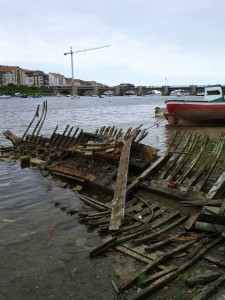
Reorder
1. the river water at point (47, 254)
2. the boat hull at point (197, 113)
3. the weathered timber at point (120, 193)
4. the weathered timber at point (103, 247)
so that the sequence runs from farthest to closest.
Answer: the boat hull at point (197, 113) → the weathered timber at point (120, 193) → the weathered timber at point (103, 247) → the river water at point (47, 254)

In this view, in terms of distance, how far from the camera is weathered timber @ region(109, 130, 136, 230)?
784 centimetres

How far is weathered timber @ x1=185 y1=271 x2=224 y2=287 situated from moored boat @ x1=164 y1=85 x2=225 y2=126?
2386 cm

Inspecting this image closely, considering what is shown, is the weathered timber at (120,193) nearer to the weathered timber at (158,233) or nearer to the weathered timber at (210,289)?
the weathered timber at (158,233)

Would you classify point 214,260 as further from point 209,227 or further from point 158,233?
point 158,233

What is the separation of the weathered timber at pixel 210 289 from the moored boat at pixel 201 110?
2402 centimetres

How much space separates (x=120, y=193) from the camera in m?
9.21

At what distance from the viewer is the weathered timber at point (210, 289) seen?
5035 mm

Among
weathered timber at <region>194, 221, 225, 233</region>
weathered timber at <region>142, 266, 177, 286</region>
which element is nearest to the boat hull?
weathered timber at <region>194, 221, 225, 233</region>

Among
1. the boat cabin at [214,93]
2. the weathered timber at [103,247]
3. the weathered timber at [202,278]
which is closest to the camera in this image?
the weathered timber at [202,278]

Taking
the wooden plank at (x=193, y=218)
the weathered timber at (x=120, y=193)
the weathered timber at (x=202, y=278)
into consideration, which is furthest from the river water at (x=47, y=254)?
the wooden plank at (x=193, y=218)

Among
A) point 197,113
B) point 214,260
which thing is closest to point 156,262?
point 214,260

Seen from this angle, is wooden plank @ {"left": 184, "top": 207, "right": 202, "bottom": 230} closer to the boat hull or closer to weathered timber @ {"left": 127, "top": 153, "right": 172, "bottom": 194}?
weathered timber @ {"left": 127, "top": 153, "right": 172, "bottom": 194}

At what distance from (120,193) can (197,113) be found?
21143mm

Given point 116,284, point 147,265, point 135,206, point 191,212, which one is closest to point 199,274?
point 147,265
